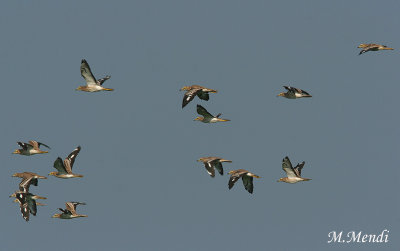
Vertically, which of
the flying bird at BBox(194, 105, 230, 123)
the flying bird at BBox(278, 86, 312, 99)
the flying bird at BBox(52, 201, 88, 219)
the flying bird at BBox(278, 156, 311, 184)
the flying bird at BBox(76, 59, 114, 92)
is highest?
the flying bird at BBox(76, 59, 114, 92)

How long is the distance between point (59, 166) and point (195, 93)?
10.4 meters

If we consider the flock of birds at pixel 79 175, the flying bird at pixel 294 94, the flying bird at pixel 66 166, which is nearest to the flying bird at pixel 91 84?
the flock of birds at pixel 79 175

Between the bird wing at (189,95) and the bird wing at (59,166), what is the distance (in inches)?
368

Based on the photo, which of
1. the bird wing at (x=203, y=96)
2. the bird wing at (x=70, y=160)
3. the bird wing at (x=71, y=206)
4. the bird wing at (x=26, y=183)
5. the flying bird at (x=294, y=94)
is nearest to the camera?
the bird wing at (x=26, y=183)

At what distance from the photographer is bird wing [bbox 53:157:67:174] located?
66.6 meters

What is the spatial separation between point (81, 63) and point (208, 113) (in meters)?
9.76

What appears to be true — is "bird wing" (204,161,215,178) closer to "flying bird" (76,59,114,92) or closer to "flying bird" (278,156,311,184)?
"flying bird" (278,156,311,184)

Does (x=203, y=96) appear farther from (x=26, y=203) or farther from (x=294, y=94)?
(x=26, y=203)

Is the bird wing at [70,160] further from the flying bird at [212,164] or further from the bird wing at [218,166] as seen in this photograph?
the bird wing at [218,166]

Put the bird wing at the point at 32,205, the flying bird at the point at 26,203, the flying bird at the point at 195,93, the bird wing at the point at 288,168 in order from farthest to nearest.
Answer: the bird wing at the point at 288,168
the bird wing at the point at 32,205
the flying bird at the point at 26,203
the flying bird at the point at 195,93

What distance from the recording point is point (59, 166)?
67.2 m

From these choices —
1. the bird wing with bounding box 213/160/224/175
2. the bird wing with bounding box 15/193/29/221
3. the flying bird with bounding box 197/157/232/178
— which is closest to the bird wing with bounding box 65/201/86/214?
the bird wing with bounding box 15/193/29/221

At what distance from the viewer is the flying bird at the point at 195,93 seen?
64.8 metres

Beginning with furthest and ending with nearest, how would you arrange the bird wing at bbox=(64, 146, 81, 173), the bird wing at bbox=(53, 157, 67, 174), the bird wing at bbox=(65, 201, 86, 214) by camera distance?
1. the bird wing at bbox=(65, 201, 86, 214)
2. the bird wing at bbox=(64, 146, 81, 173)
3. the bird wing at bbox=(53, 157, 67, 174)
